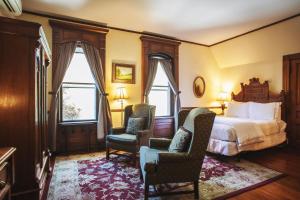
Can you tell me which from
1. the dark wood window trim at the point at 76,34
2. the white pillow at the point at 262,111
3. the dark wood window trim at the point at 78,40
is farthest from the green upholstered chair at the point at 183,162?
the white pillow at the point at 262,111

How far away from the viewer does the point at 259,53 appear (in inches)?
202

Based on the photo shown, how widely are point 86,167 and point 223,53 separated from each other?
492 centimetres

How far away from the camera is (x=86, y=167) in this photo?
10.8ft

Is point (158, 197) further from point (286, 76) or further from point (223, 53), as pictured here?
point (223, 53)

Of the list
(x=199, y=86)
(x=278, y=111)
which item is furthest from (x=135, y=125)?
(x=278, y=111)

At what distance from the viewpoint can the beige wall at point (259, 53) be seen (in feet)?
14.3

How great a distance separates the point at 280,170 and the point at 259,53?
10.4ft

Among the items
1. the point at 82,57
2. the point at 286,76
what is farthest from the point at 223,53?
the point at 82,57

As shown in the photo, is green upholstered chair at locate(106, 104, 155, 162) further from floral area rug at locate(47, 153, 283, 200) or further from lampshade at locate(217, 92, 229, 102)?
lampshade at locate(217, 92, 229, 102)

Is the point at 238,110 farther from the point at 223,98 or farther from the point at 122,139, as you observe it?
the point at 122,139

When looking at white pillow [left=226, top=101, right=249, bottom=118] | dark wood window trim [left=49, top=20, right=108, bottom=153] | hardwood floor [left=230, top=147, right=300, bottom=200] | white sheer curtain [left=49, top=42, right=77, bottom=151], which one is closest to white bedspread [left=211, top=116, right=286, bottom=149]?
hardwood floor [left=230, top=147, right=300, bottom=200]

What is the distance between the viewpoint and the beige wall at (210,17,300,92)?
14.3ft

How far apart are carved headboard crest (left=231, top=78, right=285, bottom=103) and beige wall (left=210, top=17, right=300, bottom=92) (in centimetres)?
17

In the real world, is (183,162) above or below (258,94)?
below
